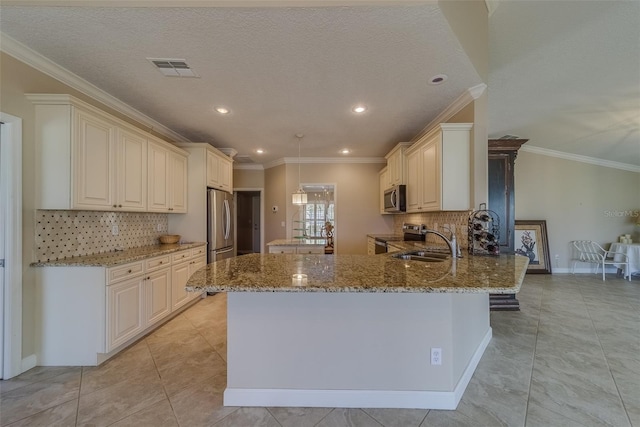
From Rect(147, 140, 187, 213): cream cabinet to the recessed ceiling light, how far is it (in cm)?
326

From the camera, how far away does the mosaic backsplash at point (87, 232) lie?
2281 mm

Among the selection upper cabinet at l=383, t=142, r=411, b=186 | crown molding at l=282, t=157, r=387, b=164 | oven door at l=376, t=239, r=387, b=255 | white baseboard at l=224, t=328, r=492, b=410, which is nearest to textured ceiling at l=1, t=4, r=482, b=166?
upper cabinet at l=383, t=142, r=411, b=186

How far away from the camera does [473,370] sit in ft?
7.01

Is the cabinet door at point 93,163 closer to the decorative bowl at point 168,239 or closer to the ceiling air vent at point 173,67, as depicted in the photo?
the ceiling air vent at point 173,67

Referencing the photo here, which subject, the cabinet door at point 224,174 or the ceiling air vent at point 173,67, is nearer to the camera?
the ceiling air vent at point 173,67

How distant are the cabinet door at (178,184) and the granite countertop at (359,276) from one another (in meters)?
2.19

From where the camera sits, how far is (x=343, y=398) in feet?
5.72

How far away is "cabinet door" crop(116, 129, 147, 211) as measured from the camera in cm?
275

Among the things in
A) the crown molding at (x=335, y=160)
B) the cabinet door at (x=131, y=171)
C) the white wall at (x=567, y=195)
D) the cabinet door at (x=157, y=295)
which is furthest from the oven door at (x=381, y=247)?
the white wall at (x=567, y=195)

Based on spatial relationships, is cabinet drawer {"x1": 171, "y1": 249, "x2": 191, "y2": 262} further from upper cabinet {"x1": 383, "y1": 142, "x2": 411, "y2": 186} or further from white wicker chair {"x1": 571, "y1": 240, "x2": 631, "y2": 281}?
white wicker chair {"x1": 571, "y1": 240, "x2": 631, "y2": 281}

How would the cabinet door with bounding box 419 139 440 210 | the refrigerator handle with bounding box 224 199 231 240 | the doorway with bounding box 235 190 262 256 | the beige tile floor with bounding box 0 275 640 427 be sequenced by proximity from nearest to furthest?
the beige tile floor with bounding box 0 275 640 427 → the cabinet door with bounding box 419 139 440 210 → the refrigerator handle with bounding box 224 199 231 240 → the doorway with bounding box 235 190 262 256

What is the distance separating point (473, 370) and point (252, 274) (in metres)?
1.98

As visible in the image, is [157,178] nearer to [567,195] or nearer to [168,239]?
[168,239]

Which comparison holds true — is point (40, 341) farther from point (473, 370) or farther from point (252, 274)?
point (473, 370)
